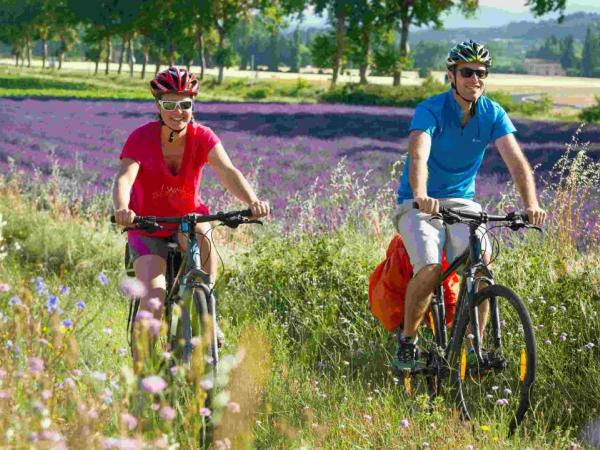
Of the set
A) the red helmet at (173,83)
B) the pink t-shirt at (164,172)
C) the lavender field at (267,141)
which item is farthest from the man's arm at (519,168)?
the lavender field at (267,141)

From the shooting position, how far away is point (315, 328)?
19.8 feet

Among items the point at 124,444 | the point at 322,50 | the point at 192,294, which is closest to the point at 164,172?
the point at 192,294

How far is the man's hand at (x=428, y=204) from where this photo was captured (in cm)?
426

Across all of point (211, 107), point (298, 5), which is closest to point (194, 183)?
point (211, 107)

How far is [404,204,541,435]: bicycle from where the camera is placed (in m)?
4.15

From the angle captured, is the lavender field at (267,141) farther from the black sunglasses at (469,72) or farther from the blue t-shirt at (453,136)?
the black sunglasses at (469,72)

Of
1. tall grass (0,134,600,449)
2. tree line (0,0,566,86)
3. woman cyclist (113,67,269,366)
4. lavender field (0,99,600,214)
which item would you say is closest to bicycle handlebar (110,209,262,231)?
woman cyclist (113,67,269,366)

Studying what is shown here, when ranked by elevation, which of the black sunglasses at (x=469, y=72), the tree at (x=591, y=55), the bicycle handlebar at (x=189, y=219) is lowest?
the bicycle handlebar at (x=189, y=219)

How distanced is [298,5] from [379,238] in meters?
51.6

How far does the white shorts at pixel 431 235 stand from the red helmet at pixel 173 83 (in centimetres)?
121

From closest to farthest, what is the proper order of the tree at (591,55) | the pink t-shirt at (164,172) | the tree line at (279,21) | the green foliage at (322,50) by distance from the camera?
the pink t-shirt at (164,172)
the tree line at (279,21)
the green foliage at (322,50)
the tree at (591,55)

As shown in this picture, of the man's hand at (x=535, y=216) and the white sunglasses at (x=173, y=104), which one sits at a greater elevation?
the white sunglasses at (x=173, y=104)

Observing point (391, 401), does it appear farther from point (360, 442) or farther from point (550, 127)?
point (550, 127)

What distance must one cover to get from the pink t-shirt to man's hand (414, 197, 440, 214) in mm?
1019
